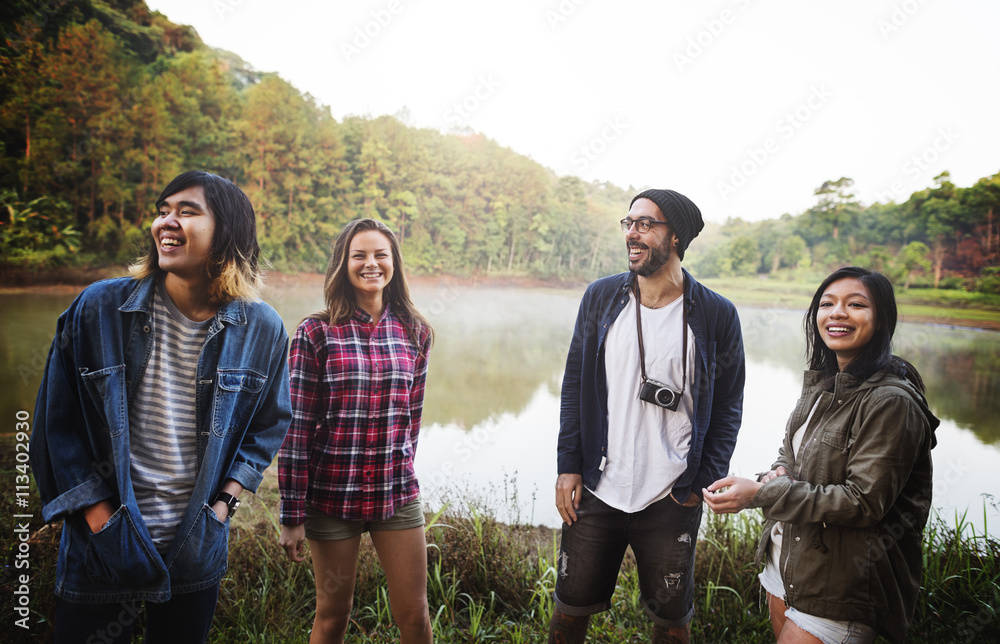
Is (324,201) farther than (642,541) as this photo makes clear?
Yes

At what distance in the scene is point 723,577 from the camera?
115 inches

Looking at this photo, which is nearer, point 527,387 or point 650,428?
point 650,428

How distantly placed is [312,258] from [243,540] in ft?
14.1

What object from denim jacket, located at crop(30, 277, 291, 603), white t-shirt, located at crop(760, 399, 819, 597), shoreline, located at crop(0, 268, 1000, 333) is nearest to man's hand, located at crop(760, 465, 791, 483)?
white t-shirt, located at crop(760, 399, 819, 597)

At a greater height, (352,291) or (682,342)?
(352,291)

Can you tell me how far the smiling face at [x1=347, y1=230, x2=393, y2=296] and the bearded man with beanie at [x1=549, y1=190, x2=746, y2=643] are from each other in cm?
84

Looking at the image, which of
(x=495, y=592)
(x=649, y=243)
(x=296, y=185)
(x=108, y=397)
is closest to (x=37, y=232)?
(x=296, y=185)

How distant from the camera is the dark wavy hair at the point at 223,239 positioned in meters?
1.39

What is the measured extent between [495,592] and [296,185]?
5.52m

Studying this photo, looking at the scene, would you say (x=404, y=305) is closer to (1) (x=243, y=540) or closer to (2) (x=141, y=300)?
(2) (x=141, y=300)

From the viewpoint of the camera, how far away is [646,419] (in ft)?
5.92

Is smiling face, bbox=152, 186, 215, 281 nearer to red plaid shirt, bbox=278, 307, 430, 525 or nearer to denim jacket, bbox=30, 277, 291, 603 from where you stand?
denim jacket, bbox=30, 277, 291, 603

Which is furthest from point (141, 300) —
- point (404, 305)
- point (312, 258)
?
point (312, 258)

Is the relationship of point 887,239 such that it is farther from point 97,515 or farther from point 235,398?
point 97,515
